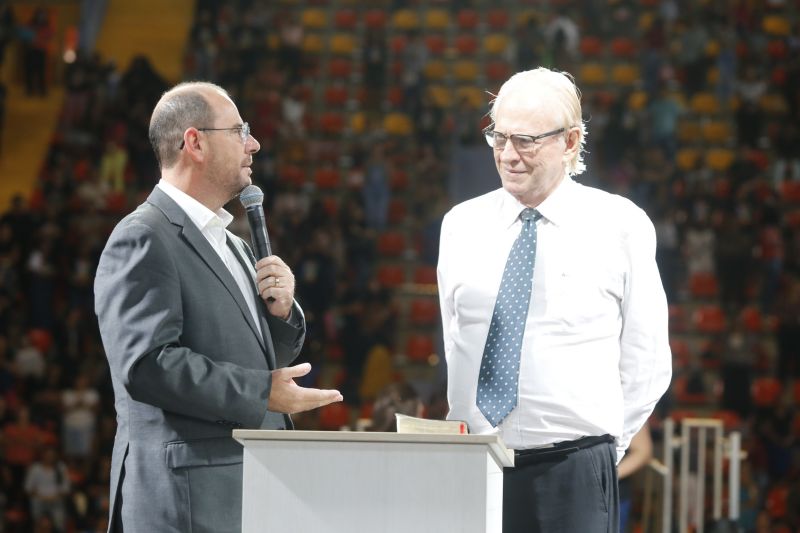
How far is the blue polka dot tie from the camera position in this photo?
9.90 feet

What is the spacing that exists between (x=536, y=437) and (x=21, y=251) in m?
10.1

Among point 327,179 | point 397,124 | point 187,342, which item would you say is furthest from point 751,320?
point 187,342

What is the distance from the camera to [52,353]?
37.5 ft

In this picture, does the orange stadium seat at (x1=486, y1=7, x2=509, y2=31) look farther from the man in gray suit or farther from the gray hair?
→ the man in gray suit

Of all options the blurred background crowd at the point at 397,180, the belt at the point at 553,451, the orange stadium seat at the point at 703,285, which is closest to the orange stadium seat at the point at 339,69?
the blurred background crowd at the point at 397,180

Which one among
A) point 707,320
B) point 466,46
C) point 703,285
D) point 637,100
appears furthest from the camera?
point 466,46

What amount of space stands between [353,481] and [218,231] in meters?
0.93

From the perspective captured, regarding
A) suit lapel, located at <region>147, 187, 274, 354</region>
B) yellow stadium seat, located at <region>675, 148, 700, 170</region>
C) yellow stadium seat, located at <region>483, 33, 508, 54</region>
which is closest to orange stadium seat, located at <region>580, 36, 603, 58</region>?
yellow stadium seat, located at <region>483, 33, 508, 54</region>

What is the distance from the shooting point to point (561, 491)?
2.96 metres

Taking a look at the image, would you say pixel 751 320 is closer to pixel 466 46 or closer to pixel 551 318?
pixel 466 46

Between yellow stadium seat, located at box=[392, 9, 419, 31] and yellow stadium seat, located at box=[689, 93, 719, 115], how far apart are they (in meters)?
3.77

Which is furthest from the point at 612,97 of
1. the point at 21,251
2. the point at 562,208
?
the point at 562,208

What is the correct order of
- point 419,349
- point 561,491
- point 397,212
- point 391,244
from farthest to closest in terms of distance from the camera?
point 397,212 → point 391,244 → point 419,349 → point 561,491

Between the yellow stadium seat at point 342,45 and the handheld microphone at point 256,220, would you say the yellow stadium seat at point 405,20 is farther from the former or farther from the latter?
the handheld microphone at point 256,220
